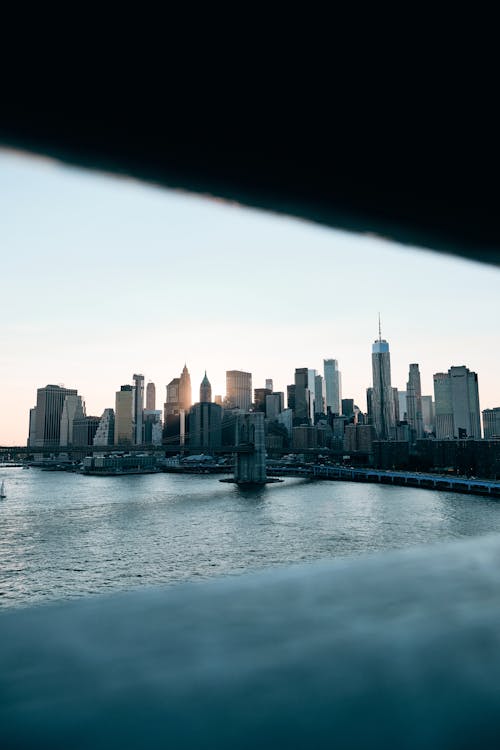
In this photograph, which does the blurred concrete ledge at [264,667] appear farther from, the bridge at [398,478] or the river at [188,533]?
the bridge at [398,478]

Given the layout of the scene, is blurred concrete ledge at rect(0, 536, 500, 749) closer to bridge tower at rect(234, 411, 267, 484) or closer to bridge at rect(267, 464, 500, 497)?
bridge at rect(267, 464, 500, 497)

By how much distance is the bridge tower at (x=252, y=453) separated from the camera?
57.8 meters

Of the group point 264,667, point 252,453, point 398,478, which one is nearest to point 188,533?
point 264,667

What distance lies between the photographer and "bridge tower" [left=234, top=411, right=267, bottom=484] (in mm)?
57750

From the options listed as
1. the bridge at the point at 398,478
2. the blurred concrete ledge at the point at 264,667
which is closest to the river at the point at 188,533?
the bridge at the point at 398,478

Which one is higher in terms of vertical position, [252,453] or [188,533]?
[252,453]

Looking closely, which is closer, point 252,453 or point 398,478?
point 252,453

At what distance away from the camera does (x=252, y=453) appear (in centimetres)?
5853

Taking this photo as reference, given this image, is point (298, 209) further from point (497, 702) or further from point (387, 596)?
point (387, 596)

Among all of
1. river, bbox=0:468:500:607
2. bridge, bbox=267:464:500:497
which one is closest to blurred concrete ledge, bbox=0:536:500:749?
river, bbox=0:468:500:607

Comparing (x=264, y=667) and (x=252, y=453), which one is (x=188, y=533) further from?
(x=252, y=453)

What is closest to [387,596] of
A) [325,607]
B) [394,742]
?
[325,607]

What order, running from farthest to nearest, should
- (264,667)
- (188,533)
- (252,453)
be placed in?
(252,453), (188,533), (264,667)

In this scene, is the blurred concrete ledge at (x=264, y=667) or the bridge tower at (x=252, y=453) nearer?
the blurred concrete ledge at (x=264, y=667)
